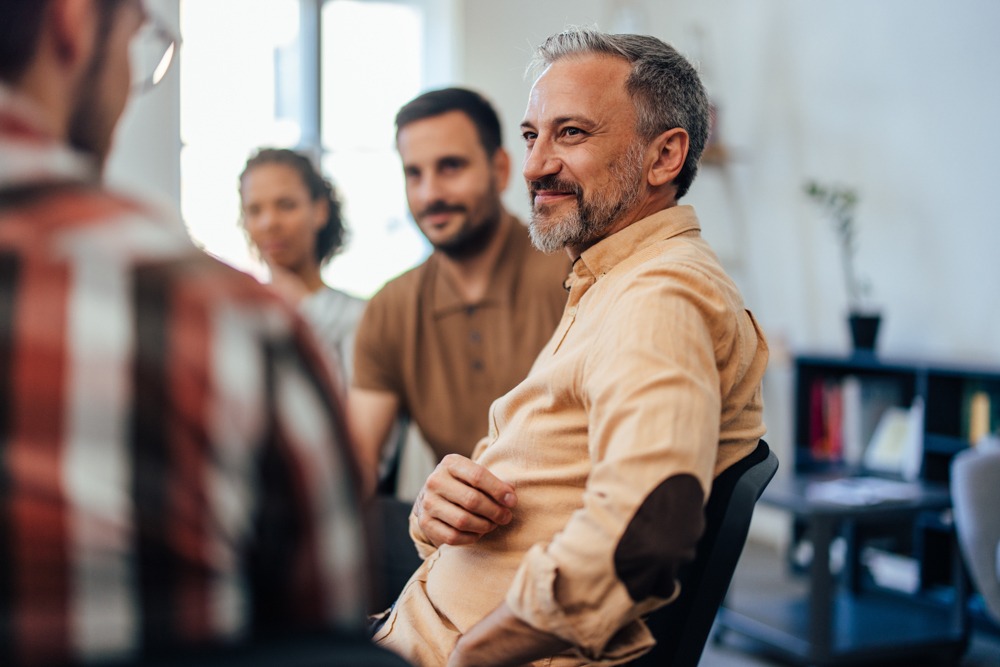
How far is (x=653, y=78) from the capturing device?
1.44 metres

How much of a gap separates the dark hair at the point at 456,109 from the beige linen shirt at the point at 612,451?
3.47ft

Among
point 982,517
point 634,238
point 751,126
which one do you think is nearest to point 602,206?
point 634,238

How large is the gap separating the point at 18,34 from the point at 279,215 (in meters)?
2.46

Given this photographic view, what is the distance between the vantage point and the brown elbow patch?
1014 millimetres

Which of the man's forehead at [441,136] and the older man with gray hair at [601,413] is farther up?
the man's forehead at [441,136]

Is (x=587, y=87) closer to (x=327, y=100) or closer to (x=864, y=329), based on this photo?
(x=864, y=329)

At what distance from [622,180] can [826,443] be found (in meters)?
3.31

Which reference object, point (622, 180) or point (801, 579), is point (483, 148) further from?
point (801, 579)

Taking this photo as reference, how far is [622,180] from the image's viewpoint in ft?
4.72

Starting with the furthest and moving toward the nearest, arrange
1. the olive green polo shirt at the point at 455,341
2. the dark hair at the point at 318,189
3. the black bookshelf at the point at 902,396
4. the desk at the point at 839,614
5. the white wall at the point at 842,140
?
the white wall at the point at 842,140
the black bookshelf at the point at 902,396
the desk at the point at 839,614
the dark hair at the point at 318,189
the olive green polo shirt at the point at 455,341

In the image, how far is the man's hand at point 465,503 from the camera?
1.24m

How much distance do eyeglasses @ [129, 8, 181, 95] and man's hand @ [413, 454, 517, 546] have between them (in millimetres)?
620

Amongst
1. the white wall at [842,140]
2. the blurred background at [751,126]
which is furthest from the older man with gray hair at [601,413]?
the white wall at [842,140]

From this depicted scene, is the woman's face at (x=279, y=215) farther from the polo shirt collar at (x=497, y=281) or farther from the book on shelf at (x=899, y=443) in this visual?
the book on shelf at (x=899, y=443)
